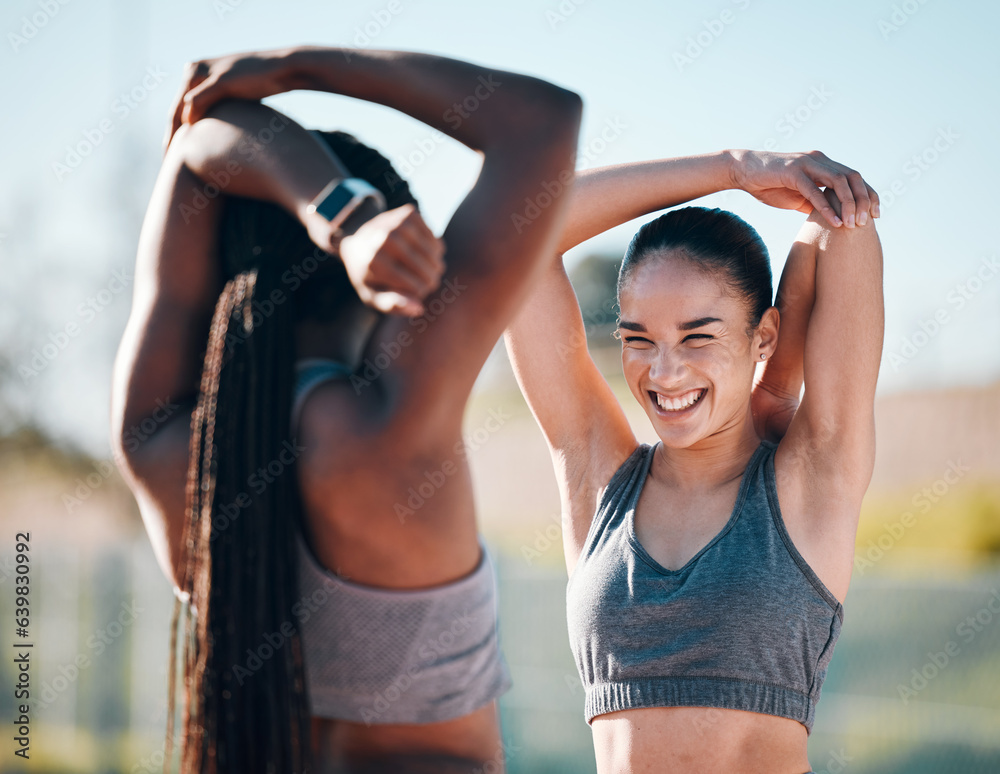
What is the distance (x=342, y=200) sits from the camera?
0.99m

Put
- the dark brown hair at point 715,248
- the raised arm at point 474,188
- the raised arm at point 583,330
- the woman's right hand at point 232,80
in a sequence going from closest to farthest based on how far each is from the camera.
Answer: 1. the raised arm at point 474,188
2. the woman's right hand at point 232,80
3. the dark brown hair at point 715,248
4. the raised arm at point 583,330

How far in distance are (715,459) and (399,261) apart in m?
1.39

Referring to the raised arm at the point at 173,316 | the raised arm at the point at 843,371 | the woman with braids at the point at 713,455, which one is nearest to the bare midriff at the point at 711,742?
the woman with braids at the point at 713,455

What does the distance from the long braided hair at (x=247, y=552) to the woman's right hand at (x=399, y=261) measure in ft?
0.81

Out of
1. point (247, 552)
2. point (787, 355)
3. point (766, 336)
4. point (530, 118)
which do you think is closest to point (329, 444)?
point (247, 552)

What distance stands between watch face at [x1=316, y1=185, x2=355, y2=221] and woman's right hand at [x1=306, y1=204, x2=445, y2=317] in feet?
0.23

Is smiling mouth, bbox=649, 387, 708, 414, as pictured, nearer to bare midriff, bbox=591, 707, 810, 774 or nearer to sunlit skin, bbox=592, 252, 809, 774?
sunlit skin, bbox=592, 252, 809, 774

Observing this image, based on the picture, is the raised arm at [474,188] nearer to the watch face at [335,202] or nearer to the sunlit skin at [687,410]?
the watch face at [335,202]

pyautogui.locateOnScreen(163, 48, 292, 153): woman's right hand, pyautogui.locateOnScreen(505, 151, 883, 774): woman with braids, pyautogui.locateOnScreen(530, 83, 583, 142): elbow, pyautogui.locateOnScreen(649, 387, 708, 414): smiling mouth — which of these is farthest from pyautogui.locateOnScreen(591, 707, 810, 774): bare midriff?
pyautogui.locateOnScreen(163, 48, 292, 153): woman's right hand

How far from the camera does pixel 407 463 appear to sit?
1059mm

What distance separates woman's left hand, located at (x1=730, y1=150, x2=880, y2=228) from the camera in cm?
199

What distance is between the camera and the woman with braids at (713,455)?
6.08 feet

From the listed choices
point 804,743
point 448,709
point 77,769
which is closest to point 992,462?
point 77,769

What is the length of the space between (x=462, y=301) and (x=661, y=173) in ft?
4.46
